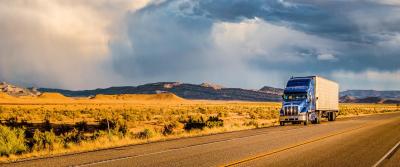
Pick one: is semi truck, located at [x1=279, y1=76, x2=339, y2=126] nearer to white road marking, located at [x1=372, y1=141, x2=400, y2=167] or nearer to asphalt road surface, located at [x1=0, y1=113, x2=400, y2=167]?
white road marking, located at [x1=372, y1=141, x2=400, y2=167]

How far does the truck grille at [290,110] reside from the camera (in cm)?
3706

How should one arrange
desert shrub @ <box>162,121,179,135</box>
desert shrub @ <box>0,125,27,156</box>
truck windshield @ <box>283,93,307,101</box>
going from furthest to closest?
truck windshield @ <box>283,93,307,101</box> < desert shrub @ <box>162,121,179,135</box> < desert shrub @ <box>0,125,27,156</box>

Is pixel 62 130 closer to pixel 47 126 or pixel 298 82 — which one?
pixel 47 126

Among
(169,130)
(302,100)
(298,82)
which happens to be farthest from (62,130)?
(298,82)

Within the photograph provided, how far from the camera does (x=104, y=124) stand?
34.3 meters

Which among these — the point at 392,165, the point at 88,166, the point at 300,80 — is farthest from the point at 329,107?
the point at 88,166

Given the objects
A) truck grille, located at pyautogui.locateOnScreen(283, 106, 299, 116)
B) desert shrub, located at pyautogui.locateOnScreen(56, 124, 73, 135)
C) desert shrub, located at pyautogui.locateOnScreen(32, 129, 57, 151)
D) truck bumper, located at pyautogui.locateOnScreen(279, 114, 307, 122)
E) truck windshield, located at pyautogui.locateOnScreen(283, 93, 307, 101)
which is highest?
truck windshield, located at pyautogui.locateOnScreen(283, 93, 307, 101)

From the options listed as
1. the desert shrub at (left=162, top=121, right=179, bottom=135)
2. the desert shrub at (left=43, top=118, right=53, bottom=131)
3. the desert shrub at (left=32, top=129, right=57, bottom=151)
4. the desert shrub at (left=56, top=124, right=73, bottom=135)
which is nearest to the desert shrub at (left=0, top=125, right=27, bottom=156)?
the desert shrub at (left=32, top=129, right=57, bottom=151)

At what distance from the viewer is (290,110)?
123 ft

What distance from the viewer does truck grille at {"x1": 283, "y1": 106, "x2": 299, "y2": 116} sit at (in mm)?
37062

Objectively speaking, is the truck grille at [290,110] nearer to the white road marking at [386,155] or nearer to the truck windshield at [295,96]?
the truck windshield at [295,96]

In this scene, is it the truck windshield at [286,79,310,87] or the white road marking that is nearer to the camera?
the white road marking

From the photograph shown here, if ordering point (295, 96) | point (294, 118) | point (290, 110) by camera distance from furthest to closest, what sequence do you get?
point (295, 96) → point (290, 110) → point (294, 118)

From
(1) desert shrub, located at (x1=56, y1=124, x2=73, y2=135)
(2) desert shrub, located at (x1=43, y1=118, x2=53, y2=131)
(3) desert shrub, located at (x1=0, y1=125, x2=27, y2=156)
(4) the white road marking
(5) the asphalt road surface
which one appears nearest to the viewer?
(5) the asphalt road surface
